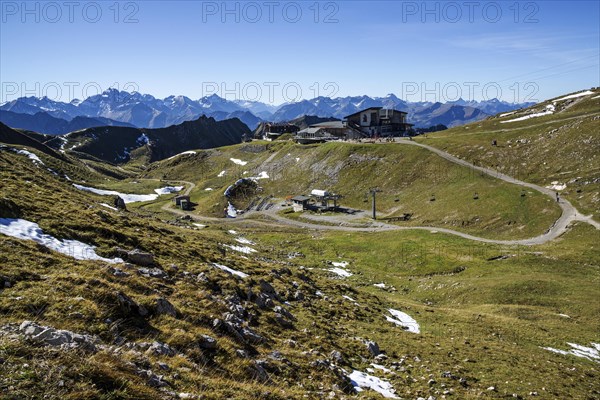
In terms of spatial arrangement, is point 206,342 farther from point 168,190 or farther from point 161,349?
point 168,190

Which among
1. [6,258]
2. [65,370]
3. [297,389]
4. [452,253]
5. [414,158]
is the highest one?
[414,158]

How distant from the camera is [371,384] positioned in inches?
663

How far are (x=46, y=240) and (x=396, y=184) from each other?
96903 mm

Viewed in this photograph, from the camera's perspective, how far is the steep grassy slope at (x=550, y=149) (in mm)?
76181

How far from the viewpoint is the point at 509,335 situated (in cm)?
2989

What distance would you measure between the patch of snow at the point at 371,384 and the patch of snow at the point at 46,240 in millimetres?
14926

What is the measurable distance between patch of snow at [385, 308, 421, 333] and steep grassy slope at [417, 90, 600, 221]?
173ft

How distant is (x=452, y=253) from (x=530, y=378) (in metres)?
42.2

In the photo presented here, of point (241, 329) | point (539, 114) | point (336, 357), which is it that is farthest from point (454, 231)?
point (539, 114)

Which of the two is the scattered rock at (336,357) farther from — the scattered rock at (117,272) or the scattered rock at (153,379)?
the scattered rock at (117,272)

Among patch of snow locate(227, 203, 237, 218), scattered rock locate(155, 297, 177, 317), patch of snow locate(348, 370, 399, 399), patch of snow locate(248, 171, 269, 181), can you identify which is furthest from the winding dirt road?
scattered rock locate(155, 297, 177, 317)

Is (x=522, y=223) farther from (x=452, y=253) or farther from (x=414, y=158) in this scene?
(x=414, y=158)


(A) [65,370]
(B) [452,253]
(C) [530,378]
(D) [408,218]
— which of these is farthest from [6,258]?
(D) [408,218]

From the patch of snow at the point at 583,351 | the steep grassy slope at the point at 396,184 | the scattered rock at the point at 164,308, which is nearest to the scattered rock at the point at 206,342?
the scattered rock at the point at 164,308
